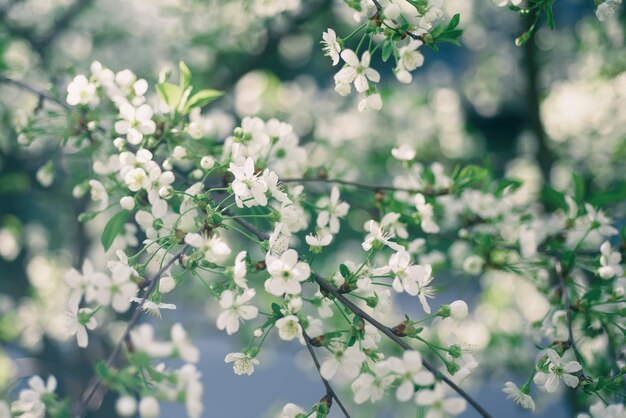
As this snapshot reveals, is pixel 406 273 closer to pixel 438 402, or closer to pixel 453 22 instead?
pixel 438 402

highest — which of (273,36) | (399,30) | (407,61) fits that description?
(399,30)

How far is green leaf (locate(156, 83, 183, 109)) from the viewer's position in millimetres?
1350

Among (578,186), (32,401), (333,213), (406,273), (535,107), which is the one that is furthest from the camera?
(535,107)

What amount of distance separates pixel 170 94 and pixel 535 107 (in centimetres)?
223

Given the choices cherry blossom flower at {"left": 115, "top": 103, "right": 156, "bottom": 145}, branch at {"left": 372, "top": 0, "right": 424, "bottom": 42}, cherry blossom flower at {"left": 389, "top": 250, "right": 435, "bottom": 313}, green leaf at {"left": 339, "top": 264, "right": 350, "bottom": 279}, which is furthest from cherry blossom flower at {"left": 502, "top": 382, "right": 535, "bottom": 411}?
cherry blossom flower at {"left": 115, "top": 103, "right": 156, "bottom": 145}

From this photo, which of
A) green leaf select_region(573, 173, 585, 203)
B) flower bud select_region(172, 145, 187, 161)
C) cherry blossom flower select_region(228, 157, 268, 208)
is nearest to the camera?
cherry blossom flower select_region(228, 157, 268, 208)

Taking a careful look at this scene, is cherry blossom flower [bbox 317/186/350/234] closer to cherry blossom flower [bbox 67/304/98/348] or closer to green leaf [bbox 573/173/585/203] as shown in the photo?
cherry blossom flower [bbox 67/304/98/348]

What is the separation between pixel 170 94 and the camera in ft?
4.48

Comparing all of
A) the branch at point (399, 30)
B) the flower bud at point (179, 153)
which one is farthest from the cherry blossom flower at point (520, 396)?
the flower bud at point (179, 153)

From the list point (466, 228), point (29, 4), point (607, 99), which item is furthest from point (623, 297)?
point (29, 4)

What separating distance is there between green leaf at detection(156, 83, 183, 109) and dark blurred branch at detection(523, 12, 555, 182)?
209 cm

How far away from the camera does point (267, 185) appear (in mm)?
1131

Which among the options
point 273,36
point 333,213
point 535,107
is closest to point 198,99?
point 333,213

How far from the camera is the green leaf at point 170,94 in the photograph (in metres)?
1.35
